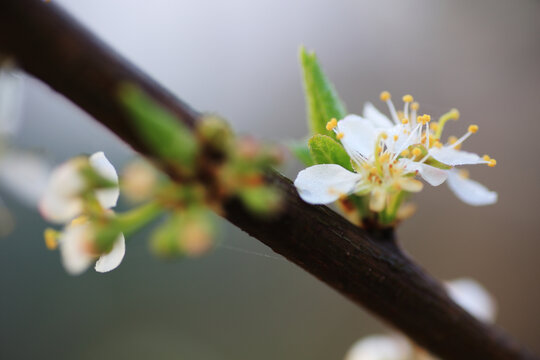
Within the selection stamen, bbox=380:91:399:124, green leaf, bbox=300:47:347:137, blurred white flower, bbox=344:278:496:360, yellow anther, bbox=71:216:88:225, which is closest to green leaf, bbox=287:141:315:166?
green leaf, bbox=300:47:347:137

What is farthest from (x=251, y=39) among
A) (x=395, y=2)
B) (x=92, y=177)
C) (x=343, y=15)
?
(x=92, y=177)

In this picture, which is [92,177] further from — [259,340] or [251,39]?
[251,39]

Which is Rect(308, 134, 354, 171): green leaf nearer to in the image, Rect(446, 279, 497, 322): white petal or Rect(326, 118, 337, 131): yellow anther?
Rect(326, 118, 337, 131): yellow anther

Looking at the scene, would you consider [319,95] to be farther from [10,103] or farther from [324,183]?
[10,103]

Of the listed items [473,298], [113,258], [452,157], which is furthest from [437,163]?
[473,298]

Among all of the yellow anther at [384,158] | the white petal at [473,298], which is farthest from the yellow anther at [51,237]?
the white petal at [473,298]
